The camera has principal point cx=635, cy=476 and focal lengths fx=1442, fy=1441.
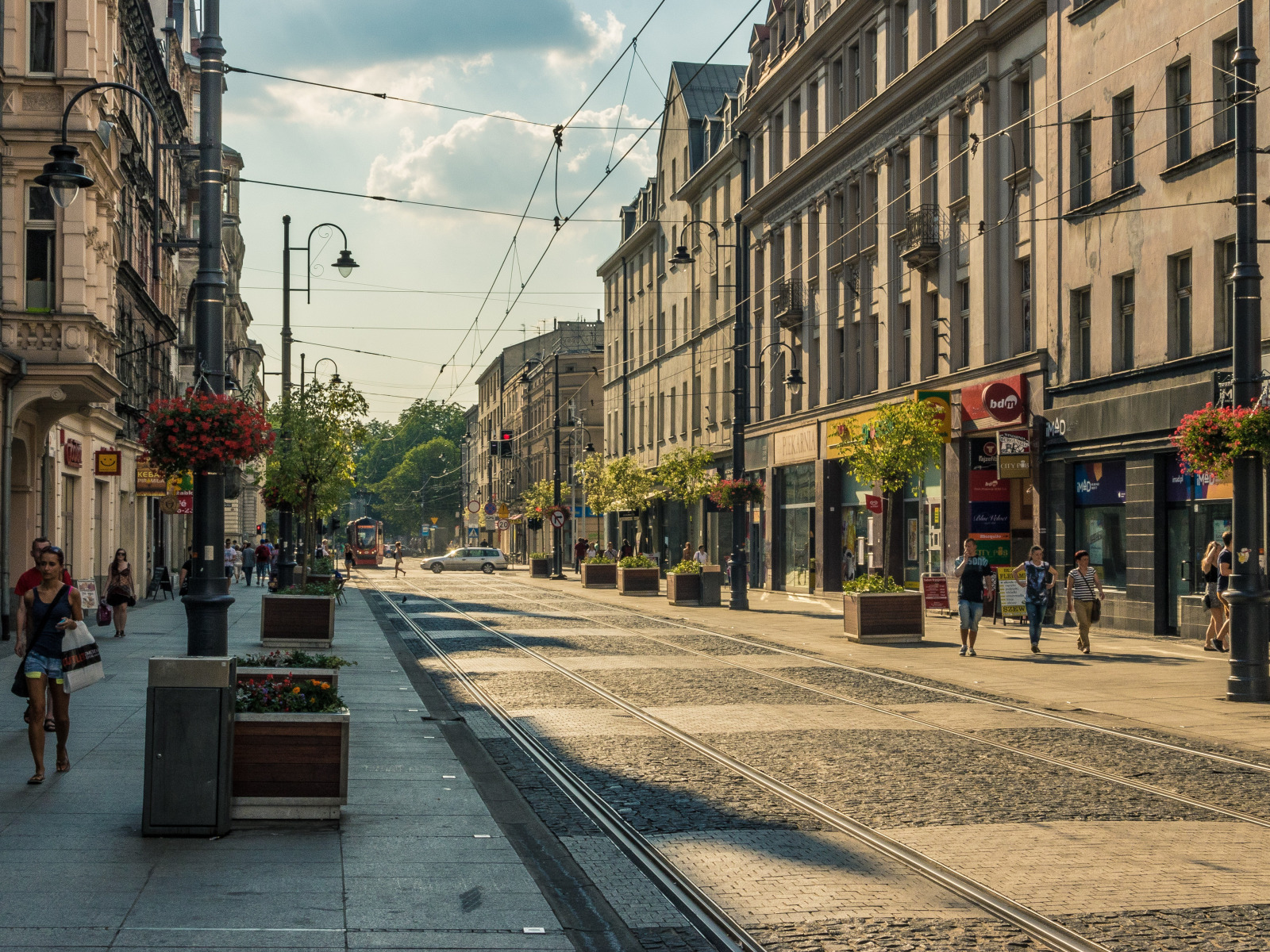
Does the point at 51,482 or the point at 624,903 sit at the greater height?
the point at 51,482

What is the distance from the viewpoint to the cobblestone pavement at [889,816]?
6.83 meters

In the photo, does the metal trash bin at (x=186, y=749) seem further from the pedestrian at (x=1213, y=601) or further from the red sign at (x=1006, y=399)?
the red sign at (x=1006, y=399)

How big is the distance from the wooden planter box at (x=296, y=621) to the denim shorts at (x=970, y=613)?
10.0m

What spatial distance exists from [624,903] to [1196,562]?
19707 millimetres

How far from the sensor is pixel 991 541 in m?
31.5

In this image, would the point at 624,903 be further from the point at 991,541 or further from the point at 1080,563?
the point at 991,541

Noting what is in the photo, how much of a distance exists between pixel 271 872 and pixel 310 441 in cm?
2586

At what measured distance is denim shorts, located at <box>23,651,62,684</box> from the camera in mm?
10406

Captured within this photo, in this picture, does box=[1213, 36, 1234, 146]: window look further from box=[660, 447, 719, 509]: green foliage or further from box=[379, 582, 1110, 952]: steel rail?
box=[660, 447, 719, 509]: green foliage

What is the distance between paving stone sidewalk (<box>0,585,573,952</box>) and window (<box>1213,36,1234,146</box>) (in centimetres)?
1788

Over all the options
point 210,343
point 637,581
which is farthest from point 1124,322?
point 637,581

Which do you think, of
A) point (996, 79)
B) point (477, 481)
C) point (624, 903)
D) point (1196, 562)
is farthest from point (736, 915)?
point (477, 481)

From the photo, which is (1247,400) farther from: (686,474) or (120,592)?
(686,474)

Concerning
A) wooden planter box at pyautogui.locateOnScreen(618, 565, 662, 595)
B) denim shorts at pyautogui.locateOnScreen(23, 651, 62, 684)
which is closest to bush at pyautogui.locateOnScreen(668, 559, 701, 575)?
wooden planter box at pyautogui.locateOnScreen(618, 565, 662, 595)
